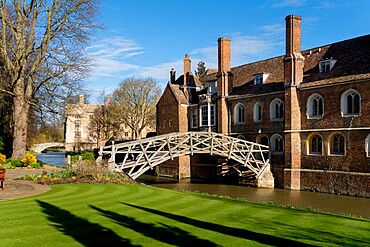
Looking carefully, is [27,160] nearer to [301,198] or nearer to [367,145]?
[301,198]

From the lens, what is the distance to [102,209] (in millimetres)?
11094

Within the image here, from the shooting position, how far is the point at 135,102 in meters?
53.7

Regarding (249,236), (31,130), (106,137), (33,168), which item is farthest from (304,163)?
(106,137)

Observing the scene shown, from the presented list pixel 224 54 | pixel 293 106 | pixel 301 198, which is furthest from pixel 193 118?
pixel 301 198

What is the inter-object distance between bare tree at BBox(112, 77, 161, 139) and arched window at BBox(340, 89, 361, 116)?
108 feet

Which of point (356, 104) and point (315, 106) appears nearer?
point (356, 104)

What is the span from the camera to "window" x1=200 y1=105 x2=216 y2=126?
34.4 m

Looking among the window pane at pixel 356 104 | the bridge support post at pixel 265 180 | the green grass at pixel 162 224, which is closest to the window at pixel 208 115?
the bridge support post at pixel 265 180

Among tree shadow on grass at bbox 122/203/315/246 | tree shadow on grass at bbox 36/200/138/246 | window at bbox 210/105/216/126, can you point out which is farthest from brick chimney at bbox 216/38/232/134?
→ tree shadow on grass at bbox 36/200/138/246

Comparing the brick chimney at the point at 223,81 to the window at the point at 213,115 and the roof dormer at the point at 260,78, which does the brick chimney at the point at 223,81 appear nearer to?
the window at the point at 213,115

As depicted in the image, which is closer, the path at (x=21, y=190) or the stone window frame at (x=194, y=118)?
the path at (x=21, y=190)

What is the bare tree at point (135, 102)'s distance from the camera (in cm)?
5359

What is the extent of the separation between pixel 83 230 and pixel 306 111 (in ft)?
67.4

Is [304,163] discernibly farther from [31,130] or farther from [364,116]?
[31,130]
